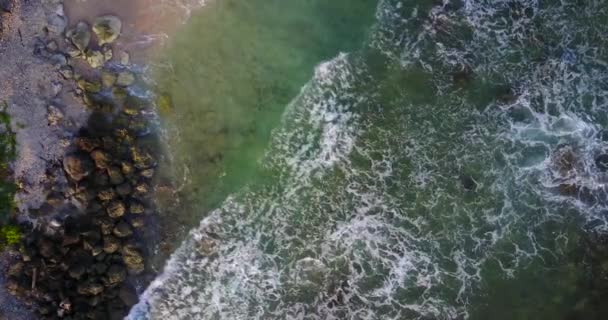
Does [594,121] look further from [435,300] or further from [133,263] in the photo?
[133,263]

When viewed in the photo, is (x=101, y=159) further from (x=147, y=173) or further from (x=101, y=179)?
(x=147, y=173)

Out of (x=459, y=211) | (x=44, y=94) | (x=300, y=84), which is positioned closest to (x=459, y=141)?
(x=459, y=211)

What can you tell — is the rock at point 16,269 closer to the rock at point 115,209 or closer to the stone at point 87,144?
the rock at point 115,209

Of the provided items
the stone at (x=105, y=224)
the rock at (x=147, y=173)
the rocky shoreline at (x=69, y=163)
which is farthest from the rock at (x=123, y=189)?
the stone at (x=105, y=224)

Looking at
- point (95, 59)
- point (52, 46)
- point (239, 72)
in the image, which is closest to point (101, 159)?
point (95, 59)

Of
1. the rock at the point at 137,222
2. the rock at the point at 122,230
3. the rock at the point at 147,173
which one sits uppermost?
the rock at the point at 147,173

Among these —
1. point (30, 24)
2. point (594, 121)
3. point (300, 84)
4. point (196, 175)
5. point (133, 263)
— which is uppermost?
point (30, 24)
